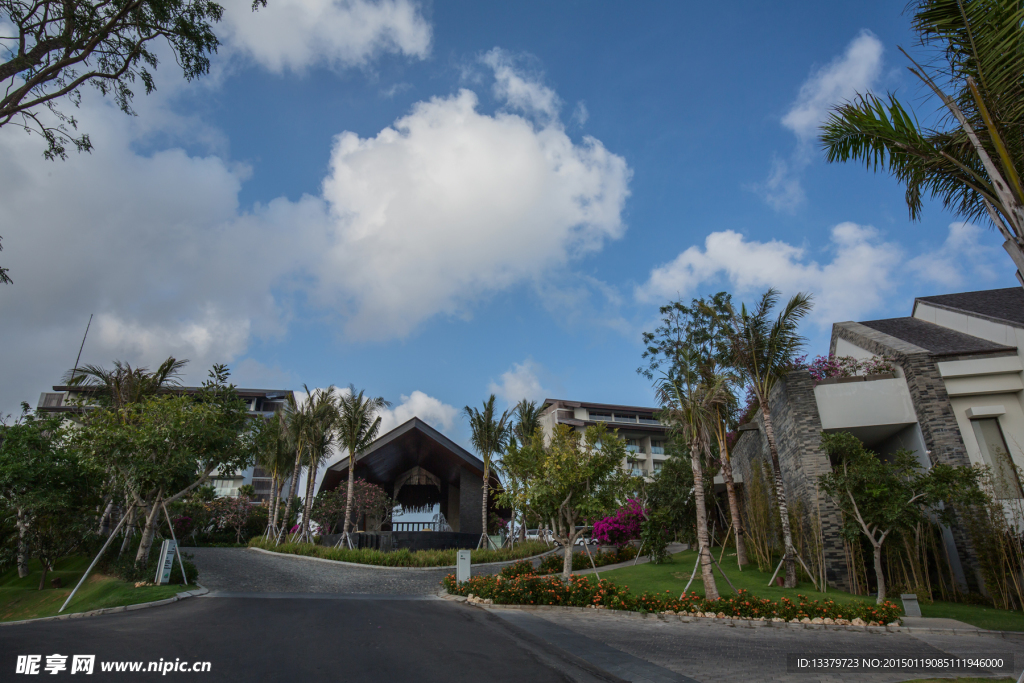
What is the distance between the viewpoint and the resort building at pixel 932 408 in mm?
14172

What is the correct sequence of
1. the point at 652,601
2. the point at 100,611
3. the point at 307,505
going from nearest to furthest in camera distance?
1. the point at 100,611
2. the point at 652,601
3. the point at 307,505

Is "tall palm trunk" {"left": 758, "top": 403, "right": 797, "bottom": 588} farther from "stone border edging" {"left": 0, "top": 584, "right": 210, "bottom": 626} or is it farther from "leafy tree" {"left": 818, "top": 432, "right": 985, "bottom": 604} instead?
"stone border edging" {"left": 0, "top": 584, "right": 210, "bottom": 626}

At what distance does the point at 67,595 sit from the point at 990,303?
29.7 metres

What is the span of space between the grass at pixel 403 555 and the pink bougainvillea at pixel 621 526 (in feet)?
11.2

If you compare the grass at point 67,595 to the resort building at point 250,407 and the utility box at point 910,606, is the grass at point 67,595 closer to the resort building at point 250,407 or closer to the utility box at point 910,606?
the utility box at point 910,606

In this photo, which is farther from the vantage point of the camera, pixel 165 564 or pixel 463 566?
pixel 463 566

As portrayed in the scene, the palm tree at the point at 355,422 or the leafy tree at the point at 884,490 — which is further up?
the palm tree at the point at 355,422

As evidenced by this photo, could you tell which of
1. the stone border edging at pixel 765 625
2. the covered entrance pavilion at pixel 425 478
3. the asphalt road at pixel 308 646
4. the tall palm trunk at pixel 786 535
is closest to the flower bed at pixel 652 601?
the stone border edging at pixel 765 625

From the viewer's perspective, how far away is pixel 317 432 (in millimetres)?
27344

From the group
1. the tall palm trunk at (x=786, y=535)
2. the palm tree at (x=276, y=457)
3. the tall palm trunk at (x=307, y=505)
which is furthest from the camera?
the palm tree at (x=276, y=457)

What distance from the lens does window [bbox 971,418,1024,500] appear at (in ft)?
44.2

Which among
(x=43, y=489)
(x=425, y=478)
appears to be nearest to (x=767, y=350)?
(x=43, y=489)

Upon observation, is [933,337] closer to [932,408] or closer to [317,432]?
[932,408]

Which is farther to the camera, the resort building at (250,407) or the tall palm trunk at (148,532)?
the resort building at (250,407)
